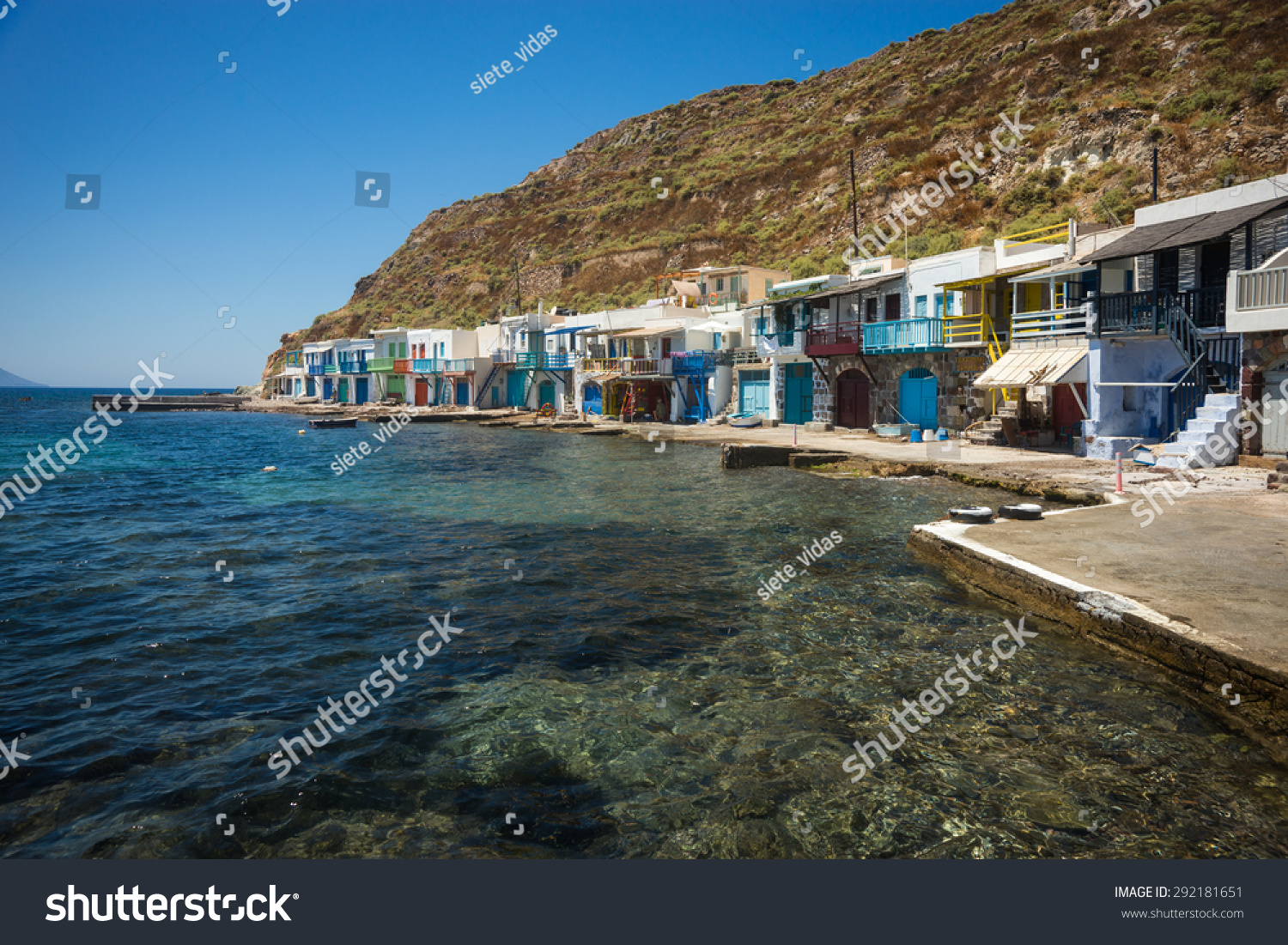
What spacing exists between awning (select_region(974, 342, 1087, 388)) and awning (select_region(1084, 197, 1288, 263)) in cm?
300

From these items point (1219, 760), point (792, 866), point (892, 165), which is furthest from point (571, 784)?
point (892, 165)

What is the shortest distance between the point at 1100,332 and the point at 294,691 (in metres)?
23.8

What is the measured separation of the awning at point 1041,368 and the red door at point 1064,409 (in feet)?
7.65

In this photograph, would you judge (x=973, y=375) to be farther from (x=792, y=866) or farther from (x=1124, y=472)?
(x=792, y=866)

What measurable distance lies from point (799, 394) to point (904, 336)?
8.39 m

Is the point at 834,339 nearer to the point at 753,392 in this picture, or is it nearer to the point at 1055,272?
the point at 753,392

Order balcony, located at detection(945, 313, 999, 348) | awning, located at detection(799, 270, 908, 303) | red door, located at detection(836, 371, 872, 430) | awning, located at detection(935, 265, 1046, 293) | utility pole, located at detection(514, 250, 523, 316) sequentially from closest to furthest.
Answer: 1. awning, located at detection(935, 265, 1046, 293)
2. balcony, located at detection(945, 313, 999, 348)
3. awning, located at detection(799, 270, 908, 303)
4. red door, located at detection(836, 371, 872, 430)
5. utility pole, located at detection(514, 250, 523, 316)

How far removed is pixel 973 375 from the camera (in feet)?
107

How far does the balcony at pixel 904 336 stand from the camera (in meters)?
33.6

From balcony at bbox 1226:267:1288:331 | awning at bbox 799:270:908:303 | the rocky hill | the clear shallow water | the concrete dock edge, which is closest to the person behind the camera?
the clear shallow water

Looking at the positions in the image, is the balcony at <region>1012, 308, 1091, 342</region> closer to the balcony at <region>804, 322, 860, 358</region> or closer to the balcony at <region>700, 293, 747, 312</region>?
the balcony at <region>804, 322, 860, 358</region>

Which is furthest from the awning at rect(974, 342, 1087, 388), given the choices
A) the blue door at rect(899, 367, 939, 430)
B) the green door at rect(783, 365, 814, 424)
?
the green door at rect(783, 365, 814, 424)

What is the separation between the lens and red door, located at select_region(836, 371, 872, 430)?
38.6 meters

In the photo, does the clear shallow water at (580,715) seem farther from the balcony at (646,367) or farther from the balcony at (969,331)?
the balcony at (646,367)
